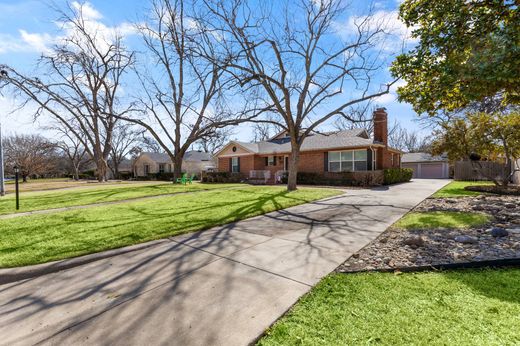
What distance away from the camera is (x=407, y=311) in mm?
2383

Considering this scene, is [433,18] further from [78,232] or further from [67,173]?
[67,173]

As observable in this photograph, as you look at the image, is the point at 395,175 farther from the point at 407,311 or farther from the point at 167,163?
the point at 167,163

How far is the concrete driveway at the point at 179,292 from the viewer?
2.22m

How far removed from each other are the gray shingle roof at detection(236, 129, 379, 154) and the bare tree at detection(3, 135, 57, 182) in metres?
28.4

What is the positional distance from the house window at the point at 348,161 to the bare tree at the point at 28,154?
34.7 meters

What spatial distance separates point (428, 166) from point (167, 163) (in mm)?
40534

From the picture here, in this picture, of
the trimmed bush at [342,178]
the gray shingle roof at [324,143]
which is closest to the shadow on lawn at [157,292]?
the trimmed bush at [342,178]

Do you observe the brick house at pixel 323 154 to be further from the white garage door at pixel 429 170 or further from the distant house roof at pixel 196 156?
the distant house roof at pixel 196 156

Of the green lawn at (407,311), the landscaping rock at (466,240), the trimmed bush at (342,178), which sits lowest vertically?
the green lawn at (407,311)

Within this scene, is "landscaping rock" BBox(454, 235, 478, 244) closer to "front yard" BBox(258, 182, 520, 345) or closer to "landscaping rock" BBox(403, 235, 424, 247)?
"front yard" BBox(258, 182, 520, 345)

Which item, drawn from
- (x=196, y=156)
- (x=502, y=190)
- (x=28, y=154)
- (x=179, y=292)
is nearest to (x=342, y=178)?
(x=502, y=190)

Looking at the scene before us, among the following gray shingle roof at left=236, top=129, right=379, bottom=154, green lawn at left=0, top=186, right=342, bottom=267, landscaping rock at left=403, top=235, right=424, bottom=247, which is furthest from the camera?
gray shingle roof at left=236, top=129, right=379, bottom=154

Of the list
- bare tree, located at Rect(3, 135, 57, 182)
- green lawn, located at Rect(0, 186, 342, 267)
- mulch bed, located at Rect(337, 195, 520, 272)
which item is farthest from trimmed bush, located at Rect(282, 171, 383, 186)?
bare tree, located at Rect(3, 135, 57, 182)

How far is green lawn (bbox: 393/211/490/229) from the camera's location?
18.4 ft
